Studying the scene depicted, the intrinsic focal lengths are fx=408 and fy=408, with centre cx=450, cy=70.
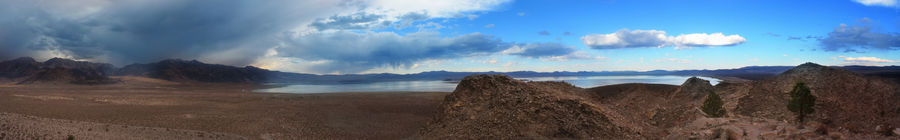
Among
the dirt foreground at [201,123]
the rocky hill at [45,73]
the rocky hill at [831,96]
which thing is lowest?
the dirt foreground at [201,123]

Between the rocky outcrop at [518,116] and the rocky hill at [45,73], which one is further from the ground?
the rocky hill at [45,73]

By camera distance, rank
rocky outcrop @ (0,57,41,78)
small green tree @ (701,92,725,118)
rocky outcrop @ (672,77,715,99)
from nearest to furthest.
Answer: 1. small green tree @ (701,92,725,118)
2. rocky outcrop @ (672,77,715,99)
3. rocky outcrop @ (0,57,41,78)

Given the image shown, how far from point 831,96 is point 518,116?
17026mm

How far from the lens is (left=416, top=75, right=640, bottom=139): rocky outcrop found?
15.4 m

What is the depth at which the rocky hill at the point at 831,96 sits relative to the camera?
17094 mm

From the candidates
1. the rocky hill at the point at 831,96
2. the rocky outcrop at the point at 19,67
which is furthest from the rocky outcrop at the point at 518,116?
the rocky outcrop at the point at 19,67

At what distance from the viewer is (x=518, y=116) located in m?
16.2

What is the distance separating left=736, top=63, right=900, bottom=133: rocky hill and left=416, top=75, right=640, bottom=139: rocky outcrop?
863cm

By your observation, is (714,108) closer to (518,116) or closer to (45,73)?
(518,116)

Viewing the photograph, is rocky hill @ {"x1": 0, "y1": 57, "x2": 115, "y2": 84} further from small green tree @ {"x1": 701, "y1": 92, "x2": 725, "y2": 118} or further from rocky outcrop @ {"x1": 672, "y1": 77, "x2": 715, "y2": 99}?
small green tree @ {"x1": 701, "y1": 92, "x2": 725, "y2": 118}

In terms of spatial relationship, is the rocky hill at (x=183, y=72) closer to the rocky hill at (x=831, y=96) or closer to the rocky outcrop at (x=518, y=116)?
the rocky outcrop at (x=518, y=116)

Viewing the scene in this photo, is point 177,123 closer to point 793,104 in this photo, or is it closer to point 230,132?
point 230,132

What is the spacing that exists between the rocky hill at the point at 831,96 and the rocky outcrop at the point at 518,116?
8631mm

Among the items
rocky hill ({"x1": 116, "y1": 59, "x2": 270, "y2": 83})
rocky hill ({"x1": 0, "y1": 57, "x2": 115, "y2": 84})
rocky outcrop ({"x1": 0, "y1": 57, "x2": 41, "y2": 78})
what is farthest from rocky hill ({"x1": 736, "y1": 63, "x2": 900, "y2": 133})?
rocky outcrop ({"x1": 0, "y1": 57, "x2": 41, "y2": 78})
